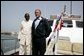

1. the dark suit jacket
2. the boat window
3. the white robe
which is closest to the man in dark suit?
the dark suit jacket

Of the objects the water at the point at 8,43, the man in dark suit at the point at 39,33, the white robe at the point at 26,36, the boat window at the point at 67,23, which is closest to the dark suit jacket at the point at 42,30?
the man in dark suit at the point at 39,33

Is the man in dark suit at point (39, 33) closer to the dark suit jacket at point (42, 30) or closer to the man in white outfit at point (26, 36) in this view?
the dark suit jacket at point (42, 30)

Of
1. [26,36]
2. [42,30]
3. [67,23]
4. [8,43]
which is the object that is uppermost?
[67,23]

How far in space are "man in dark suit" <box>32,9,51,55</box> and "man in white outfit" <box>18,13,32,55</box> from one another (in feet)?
0.79

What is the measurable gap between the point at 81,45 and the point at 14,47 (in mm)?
2385

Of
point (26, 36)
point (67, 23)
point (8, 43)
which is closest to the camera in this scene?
point (26, 36)

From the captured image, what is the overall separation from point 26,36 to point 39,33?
55cm

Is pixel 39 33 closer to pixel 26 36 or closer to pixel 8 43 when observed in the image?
pixel 26 36

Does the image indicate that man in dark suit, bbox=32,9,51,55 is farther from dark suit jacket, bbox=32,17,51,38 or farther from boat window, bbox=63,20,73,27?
boat window, bbox=63,20,73,27

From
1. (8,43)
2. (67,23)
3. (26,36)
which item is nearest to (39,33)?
(26,36)

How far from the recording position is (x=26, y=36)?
6730 mm

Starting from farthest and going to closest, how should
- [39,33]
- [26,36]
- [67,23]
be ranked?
[67,23] < [26,36] < [39,33]

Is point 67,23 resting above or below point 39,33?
above

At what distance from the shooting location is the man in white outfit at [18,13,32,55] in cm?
669
